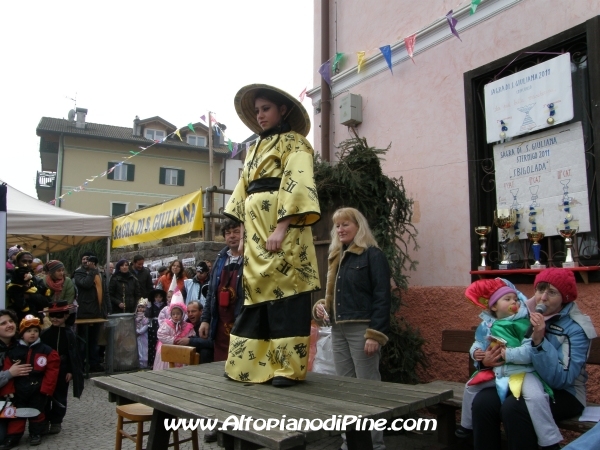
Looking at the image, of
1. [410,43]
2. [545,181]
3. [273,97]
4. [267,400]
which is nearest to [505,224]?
[545,181]

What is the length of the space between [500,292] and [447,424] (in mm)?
1147

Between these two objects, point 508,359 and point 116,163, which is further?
point 116,163

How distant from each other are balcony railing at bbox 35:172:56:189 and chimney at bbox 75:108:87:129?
12.2 ft

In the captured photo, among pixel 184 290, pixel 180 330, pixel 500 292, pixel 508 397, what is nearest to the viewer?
pixel 508 397

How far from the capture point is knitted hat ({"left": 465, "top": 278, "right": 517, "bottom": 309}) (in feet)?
9.57

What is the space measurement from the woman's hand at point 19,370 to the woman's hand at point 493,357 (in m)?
3.60

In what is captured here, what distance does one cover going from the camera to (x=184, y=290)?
8148 mm

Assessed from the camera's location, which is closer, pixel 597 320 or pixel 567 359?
pixel 567 359

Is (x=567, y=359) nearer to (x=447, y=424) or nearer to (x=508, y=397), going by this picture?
(x=508, y=397)

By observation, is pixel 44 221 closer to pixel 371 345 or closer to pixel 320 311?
pixel 320 311

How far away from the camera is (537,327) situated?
263cm

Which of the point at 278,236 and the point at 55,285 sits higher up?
the point at 278,236

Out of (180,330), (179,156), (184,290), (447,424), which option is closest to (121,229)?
(184,290)

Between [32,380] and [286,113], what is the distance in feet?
10.6
